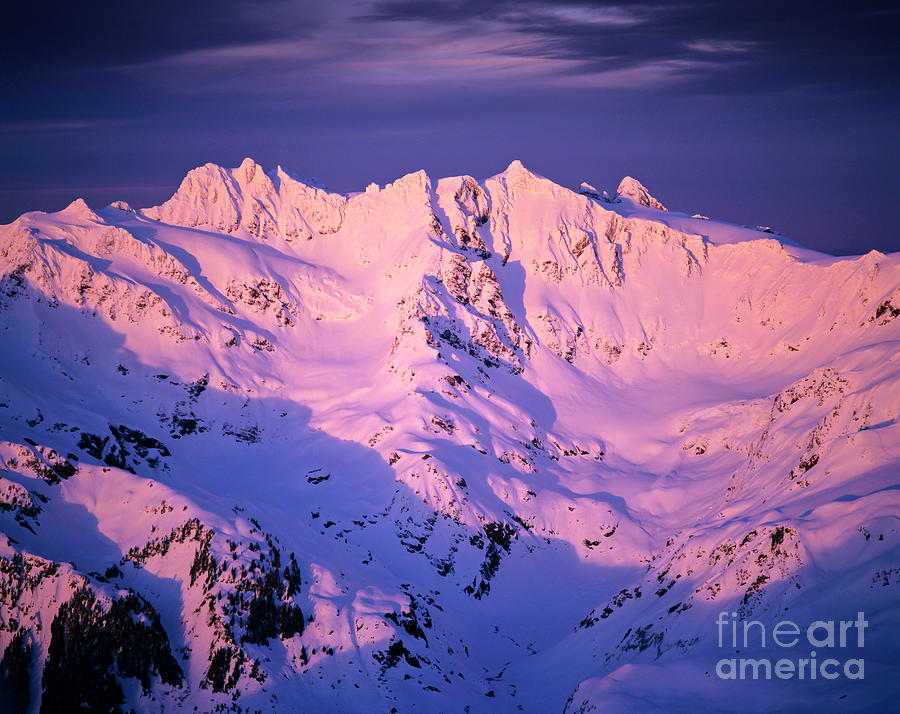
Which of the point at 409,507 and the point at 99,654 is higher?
the point at 99,654

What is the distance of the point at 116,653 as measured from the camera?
66938mm

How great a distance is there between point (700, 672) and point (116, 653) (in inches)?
2024

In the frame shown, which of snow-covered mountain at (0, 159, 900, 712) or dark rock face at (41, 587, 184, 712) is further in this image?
snow-covered mountain at (0, 159, 900, 712)

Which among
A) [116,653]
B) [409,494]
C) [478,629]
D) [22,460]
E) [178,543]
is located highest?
[22,460]

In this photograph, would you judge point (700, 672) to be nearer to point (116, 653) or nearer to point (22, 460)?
point (116, 653)

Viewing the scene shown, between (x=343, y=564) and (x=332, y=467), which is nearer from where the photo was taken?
(x=343, y=564)

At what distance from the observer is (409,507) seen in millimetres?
133625

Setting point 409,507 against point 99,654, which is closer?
point 99,654

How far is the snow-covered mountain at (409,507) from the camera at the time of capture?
6444cm

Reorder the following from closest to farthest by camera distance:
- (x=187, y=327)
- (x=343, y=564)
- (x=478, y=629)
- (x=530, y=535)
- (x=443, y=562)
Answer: (x=343, y=564) < (x=478, y=629) < (x=443, y=562) < (x=530, y=535) < (x=187, y=327)

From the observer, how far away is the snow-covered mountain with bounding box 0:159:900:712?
6444 centimetres

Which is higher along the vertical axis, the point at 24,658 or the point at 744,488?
the point at 24,658

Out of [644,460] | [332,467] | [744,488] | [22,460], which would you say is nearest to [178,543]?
[22,460]

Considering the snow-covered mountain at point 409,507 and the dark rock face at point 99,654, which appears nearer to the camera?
the dark rock face at point 99,654
